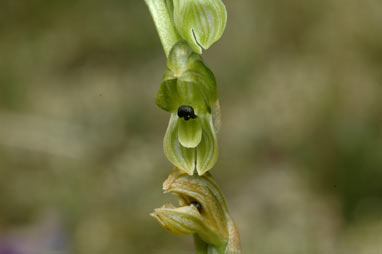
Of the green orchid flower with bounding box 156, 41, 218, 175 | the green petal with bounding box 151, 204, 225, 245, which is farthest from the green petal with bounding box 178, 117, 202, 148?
the green petal with bounding box 151, 204, 225, 245

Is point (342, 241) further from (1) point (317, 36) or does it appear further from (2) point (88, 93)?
(2) point (88, 93)

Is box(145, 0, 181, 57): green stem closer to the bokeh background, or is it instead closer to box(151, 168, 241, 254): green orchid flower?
box(151, 168, 241, 254): green orchid flower

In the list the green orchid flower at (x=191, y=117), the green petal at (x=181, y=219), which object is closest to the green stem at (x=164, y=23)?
the green orchid flower at (x=191, y=117)

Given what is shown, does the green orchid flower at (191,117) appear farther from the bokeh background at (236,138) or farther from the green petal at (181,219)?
the bokeh background at (236,138)

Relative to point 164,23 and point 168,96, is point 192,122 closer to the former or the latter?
point 168,96

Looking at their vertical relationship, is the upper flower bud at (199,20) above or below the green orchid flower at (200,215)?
above

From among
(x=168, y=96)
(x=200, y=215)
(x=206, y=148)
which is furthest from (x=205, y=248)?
(x=168, y=96)
